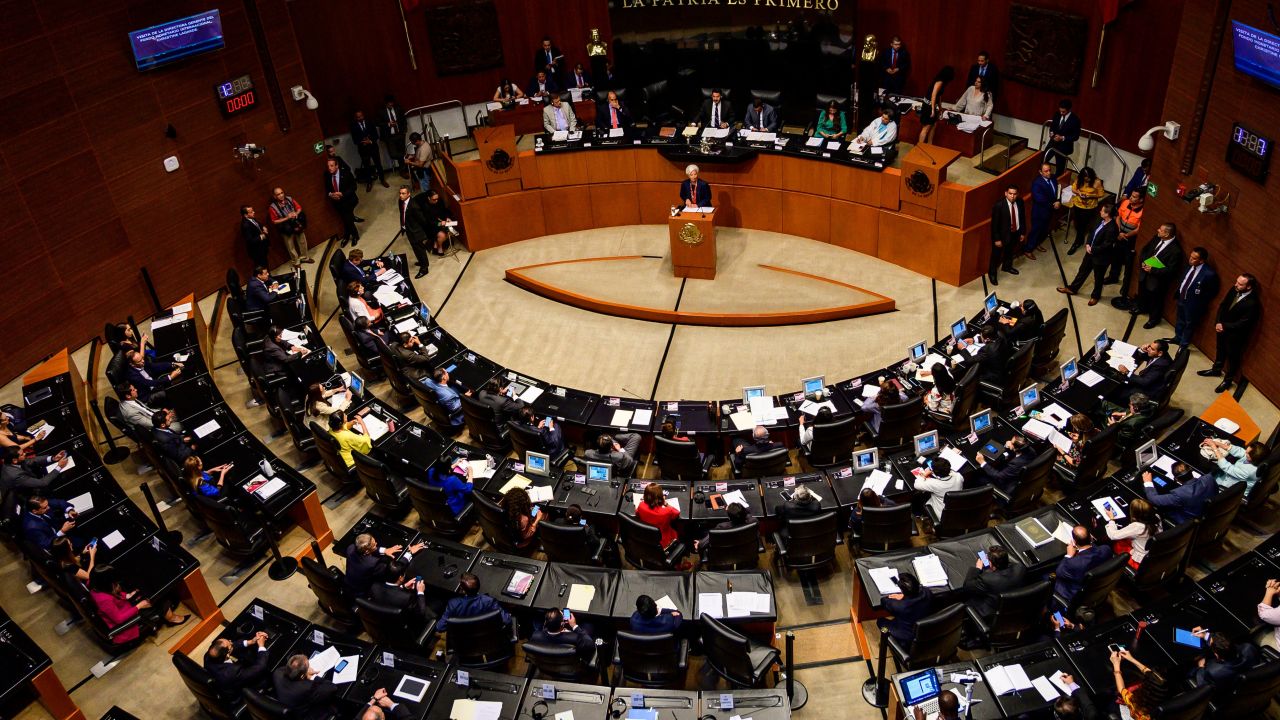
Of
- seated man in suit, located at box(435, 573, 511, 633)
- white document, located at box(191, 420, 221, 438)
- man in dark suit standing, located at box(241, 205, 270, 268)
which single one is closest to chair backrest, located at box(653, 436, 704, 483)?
seated man in suit, located at box(435, 573, 511, 633)

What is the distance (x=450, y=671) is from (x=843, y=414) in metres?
5.59

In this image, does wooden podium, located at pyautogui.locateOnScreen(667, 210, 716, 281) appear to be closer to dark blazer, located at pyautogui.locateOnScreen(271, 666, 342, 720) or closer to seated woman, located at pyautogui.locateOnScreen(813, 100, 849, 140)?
seated woman, located at pyautogui.locateOnScreen(813, 100, 849, 140)

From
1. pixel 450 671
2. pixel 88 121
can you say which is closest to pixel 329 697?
pixel 450 671

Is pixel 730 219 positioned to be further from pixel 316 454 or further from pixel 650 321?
pixel 316 454

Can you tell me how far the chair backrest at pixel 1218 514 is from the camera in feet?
30.1

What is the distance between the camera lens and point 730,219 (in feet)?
56.4

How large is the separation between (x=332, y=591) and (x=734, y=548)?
402 centimetres

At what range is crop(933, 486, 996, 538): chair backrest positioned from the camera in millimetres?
9648

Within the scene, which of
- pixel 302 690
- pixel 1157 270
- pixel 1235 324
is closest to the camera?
pixel 302 690

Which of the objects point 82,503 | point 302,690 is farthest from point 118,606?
point 302,690

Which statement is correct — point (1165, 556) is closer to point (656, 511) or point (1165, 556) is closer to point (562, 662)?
→ point (656, 511)

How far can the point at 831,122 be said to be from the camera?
666 inches

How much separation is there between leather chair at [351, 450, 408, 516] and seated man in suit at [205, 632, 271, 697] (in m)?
2.36

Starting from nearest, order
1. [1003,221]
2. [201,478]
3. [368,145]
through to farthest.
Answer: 1. [201,478]
2. [1003,221]
3. [368,145]
